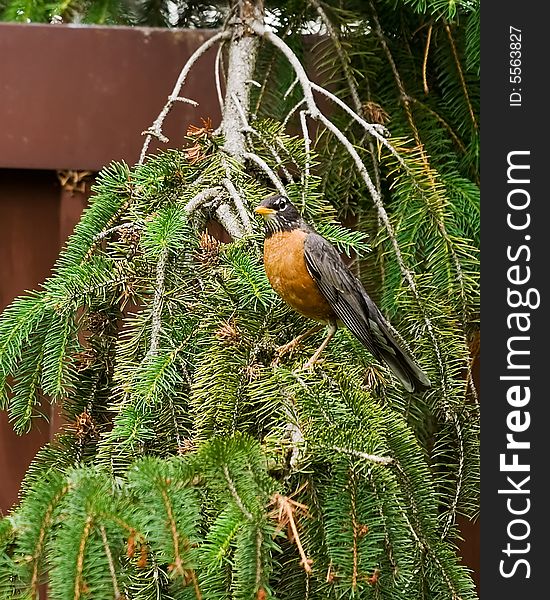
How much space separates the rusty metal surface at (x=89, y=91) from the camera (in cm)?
199

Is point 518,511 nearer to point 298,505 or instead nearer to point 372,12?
point 298,505

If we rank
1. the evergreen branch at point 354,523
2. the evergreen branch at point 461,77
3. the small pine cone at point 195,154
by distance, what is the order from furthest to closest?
1. the evergreen branch at point 461,77
2. the small pine cone at point 195,154
3. the evergreen branch at point 354,523

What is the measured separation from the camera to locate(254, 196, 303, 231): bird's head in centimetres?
136

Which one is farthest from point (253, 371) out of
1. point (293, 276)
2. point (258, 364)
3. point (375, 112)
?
point (375, 112)

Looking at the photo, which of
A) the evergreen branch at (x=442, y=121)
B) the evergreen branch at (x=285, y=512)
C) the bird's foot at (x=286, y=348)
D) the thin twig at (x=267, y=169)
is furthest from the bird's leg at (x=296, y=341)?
the evergreen branch at (x=442, y=121)

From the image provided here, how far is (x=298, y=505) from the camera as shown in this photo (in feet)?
2.96

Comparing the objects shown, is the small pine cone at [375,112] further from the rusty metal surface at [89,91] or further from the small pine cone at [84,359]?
the small pine cone at [84,359]

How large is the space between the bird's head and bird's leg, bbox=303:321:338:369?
18 centimetres

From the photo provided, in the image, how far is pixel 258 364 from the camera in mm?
1193

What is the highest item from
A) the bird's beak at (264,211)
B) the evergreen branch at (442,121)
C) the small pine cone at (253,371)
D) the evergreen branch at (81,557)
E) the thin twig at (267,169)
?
the evergreen branch at (442,121)

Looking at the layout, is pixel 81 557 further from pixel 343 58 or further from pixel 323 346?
pixel 343 58

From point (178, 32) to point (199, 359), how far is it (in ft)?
3.50

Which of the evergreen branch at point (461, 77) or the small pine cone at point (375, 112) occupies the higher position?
the evergreen branch at point (461, 77)

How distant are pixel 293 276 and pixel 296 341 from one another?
0.46ft
